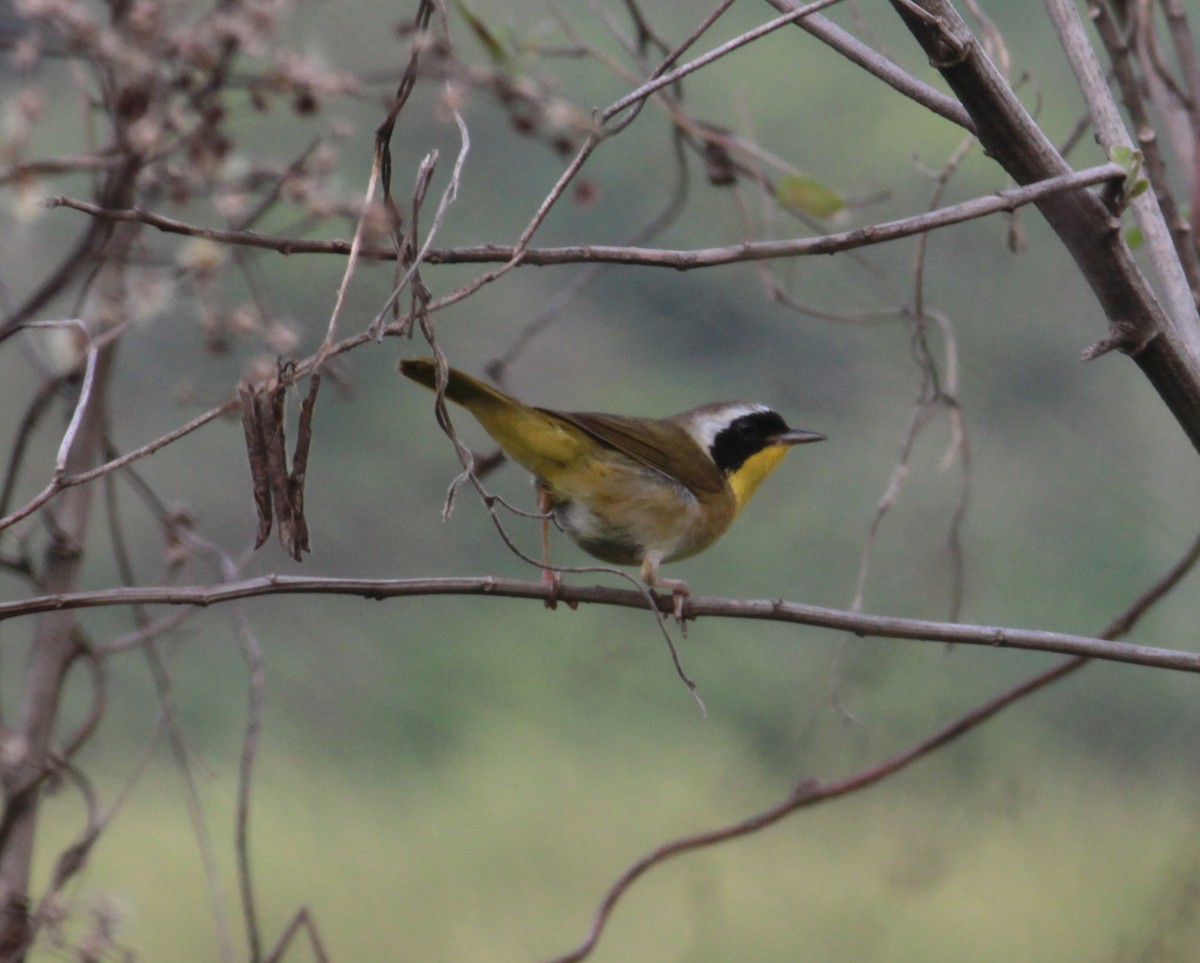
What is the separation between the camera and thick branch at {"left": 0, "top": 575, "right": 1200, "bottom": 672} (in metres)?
1.06

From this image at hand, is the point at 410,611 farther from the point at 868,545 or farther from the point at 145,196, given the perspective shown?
the point at 868,545

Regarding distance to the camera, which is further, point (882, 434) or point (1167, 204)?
point (882, 434)

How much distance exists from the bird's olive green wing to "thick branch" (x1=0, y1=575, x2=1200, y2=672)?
88 cm

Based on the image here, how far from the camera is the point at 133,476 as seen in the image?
5.35 feet

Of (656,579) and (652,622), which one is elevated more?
(652,622)

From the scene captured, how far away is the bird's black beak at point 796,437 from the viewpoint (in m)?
2.47

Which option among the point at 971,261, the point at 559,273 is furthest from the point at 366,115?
the point at 971,261

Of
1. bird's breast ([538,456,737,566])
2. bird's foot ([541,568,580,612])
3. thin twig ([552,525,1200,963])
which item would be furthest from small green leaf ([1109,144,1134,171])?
bird's breast ([538,456,737,566])

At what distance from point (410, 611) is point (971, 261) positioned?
6.52ft

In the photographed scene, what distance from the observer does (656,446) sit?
2.26 m

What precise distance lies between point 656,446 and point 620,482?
0.12m

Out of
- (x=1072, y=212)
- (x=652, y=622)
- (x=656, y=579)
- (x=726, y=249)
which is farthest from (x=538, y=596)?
(x=652, y=622)

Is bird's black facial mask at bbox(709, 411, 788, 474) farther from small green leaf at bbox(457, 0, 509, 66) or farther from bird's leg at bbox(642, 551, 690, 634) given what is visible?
small green leaf at bbox(457, 0, 509, 66)

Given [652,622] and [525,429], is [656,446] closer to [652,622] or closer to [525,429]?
[525,429]
